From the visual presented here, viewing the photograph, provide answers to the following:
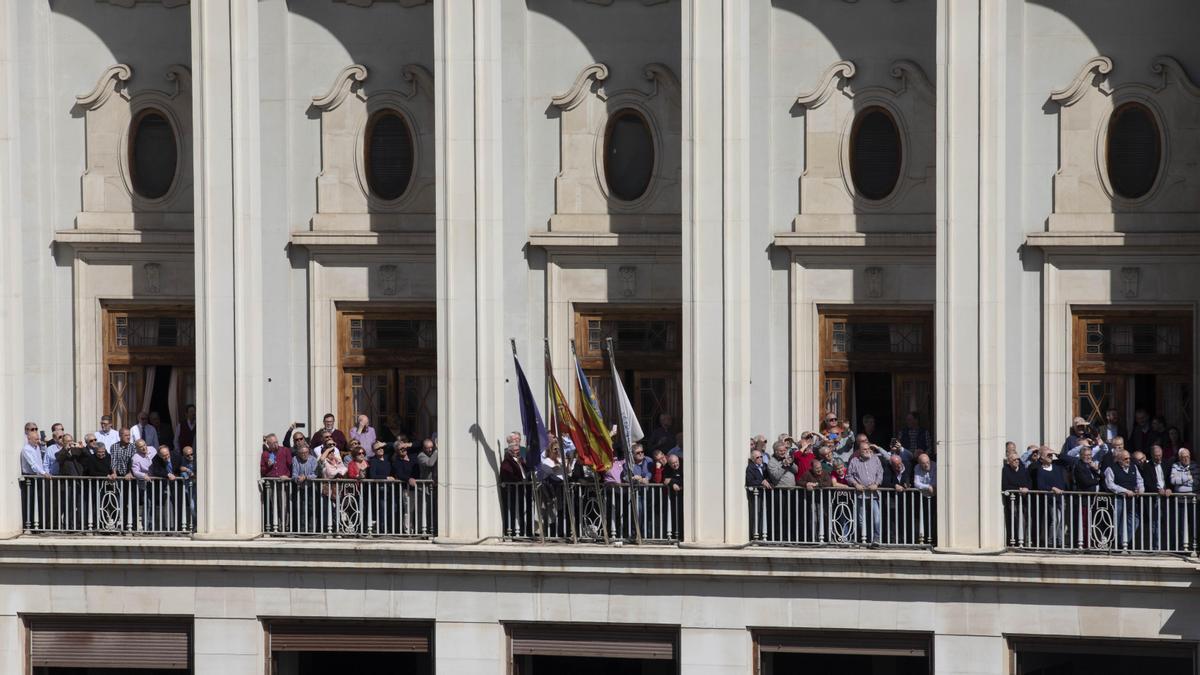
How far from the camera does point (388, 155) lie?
42.3 m

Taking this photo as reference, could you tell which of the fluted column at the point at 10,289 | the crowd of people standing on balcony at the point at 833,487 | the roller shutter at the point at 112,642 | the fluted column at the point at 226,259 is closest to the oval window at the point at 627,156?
the crowd of people standing on balcony at the point at 833,487

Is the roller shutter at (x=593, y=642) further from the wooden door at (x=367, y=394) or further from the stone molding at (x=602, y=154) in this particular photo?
the stone molding at (x=602, y=154)

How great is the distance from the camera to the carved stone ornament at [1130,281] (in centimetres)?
4016

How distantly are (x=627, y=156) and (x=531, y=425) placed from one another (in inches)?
181

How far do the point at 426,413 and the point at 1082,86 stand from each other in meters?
11.0

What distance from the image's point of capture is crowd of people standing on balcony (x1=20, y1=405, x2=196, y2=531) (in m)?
41.2

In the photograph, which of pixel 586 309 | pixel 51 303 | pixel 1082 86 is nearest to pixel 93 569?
pixel 51 303

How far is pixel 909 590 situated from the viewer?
39.1 meters

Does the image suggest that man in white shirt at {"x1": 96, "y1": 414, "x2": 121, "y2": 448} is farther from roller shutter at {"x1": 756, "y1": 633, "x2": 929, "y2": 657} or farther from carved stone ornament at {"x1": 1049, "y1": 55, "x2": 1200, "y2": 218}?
carved stone ornament at {"x1": 1049, "y1": 55, "x2": 1200, "y2": 218}

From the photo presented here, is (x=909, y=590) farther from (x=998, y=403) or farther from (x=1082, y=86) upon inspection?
(x=1082, y=86)

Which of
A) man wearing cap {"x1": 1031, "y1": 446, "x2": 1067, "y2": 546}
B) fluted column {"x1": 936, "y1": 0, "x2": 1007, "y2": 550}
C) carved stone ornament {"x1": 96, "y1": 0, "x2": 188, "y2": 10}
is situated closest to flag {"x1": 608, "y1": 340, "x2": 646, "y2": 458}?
fluted column {"x1": 936, "y1": 0, "x2": 1007, "y2": 550}

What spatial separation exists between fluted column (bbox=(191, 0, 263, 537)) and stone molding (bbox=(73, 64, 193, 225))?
6.17ft

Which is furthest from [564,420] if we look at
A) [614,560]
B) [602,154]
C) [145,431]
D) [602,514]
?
[145,431]

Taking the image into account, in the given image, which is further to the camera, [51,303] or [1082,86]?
[51,303]
